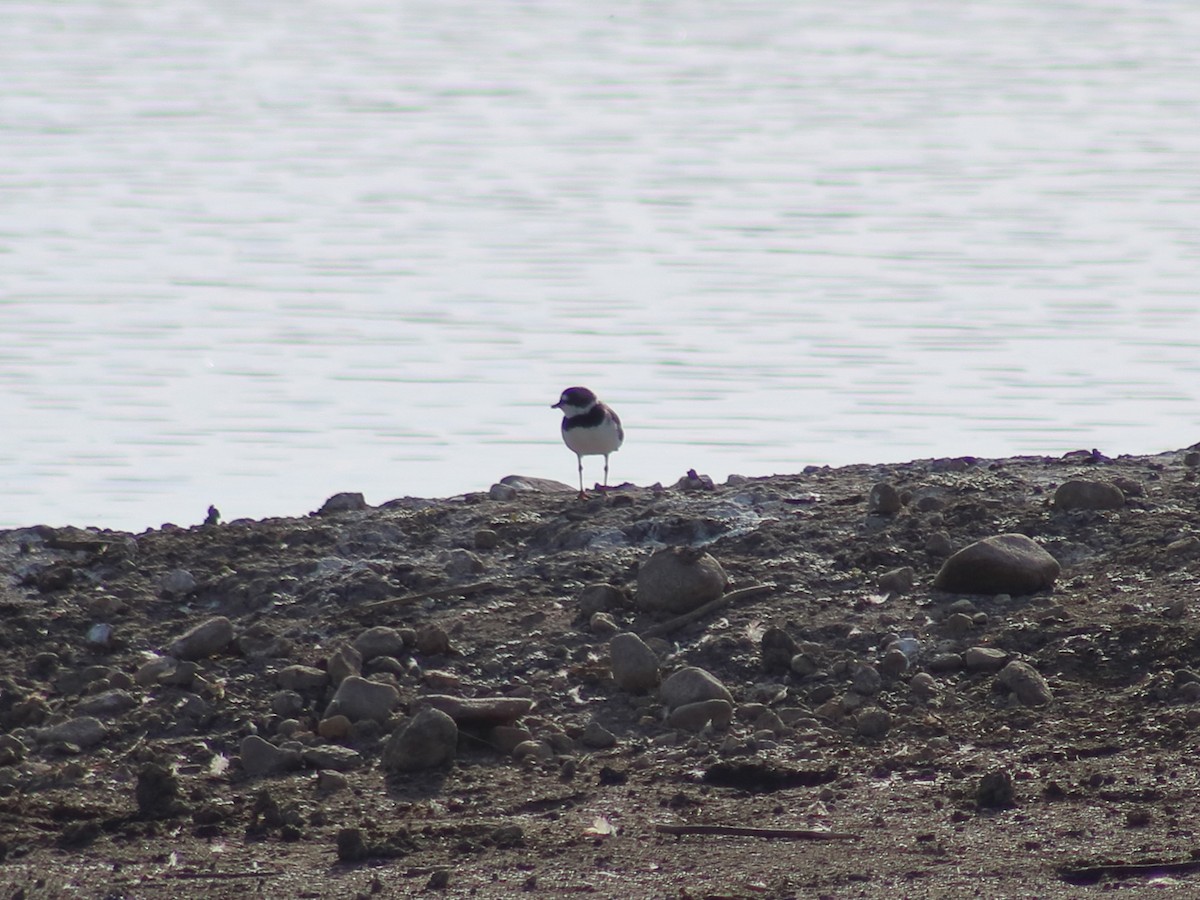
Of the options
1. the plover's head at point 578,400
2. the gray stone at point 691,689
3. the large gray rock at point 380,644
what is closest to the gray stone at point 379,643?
the large gray rock at point 380,644

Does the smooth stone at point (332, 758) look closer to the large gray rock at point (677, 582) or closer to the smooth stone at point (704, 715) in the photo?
the smooth stone at point (704, 715)

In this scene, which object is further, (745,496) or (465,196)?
(465,196)

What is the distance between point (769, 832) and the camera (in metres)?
5.88

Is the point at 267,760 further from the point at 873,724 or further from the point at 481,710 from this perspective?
the point at 873,724

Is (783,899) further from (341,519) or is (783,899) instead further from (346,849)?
(341,519)

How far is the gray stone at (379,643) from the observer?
733cm

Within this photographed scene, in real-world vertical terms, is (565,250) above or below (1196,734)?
above

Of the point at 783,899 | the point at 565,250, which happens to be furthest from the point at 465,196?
the point at 783,899

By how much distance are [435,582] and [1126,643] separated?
267 centimetres

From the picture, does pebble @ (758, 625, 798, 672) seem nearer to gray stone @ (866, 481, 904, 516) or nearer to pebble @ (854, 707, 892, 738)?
pebble @ (854, 707, 892, 738)

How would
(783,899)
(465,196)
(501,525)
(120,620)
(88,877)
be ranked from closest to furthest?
(783,899) < (88,877) < (120,620) < (501,525) < (465,196)

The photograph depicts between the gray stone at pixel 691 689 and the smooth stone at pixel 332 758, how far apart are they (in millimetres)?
1083

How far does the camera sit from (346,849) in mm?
5793

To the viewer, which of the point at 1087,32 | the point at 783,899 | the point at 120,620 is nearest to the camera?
the point at 783,899
